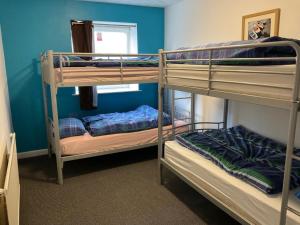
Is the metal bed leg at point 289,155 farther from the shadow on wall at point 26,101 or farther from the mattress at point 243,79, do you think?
the shadow on wall at point 26,101

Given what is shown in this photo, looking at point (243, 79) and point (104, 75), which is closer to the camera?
point (243, 79)

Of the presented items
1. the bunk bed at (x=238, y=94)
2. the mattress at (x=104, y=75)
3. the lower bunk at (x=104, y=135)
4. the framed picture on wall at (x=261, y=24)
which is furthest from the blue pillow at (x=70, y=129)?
the framed picture on wall at (x=261, y=24)

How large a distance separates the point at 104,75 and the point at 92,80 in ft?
0.53

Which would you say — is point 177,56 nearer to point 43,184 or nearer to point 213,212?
point 213,212

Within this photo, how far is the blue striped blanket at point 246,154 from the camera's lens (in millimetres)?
1692

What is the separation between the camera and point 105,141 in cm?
307

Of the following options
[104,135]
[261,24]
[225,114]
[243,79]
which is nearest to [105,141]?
[104,135]

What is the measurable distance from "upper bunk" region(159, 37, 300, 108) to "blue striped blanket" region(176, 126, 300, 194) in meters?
0.55

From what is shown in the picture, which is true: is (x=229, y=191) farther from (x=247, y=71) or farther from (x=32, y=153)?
(x=32, y=153)

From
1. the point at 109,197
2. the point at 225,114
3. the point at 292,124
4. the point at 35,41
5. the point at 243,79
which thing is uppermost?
the point at 35,41

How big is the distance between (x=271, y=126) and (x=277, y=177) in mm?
1090

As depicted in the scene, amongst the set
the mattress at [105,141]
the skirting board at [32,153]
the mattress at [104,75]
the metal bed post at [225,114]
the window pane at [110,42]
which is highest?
the window pane at [110,42]

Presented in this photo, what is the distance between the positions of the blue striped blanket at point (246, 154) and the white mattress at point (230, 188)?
50 mm

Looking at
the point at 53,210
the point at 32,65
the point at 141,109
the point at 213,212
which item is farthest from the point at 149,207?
the point at 32,65
